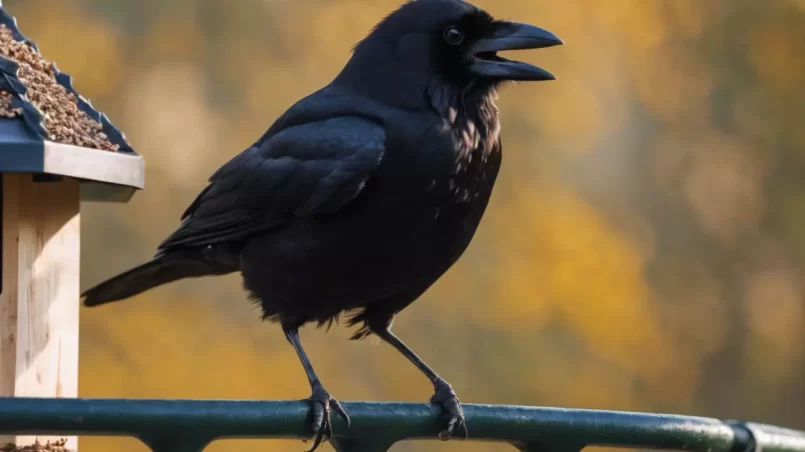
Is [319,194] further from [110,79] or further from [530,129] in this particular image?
[530,129]

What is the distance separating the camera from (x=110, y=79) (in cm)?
1318

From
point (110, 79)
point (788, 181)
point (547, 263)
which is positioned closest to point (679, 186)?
point (788, 181)

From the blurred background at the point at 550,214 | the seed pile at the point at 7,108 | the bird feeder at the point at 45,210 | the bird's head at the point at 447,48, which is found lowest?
the blurred background at the point at 550,214

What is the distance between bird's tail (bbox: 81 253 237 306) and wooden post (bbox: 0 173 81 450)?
2.69ft

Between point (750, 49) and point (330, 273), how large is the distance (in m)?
12.8

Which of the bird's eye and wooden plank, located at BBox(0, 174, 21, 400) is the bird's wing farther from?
wooden plank, located at BBox(0, 174, 21, 400)

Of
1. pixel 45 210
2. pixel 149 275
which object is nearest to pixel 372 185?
pixel 45 210

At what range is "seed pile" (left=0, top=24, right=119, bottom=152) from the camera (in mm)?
4020

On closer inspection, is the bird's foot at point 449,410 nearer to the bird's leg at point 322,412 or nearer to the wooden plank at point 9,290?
the bird's leg at point 322,412

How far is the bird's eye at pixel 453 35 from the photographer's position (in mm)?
4938

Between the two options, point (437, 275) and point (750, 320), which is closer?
point (437, 275)

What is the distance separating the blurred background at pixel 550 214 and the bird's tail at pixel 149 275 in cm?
646

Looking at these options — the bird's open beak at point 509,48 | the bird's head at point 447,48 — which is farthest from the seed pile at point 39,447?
the bird's open beak at point 509,48

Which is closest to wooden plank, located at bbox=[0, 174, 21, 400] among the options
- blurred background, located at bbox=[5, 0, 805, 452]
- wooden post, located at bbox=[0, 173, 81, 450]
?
wooden post, located at bbox=[0, 173, 81, 450]
